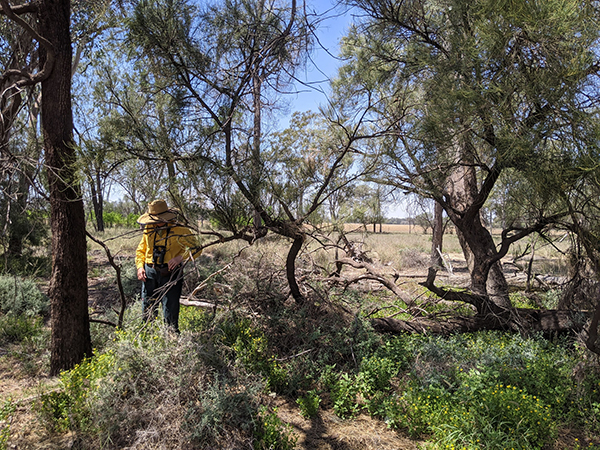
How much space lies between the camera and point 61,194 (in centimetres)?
380

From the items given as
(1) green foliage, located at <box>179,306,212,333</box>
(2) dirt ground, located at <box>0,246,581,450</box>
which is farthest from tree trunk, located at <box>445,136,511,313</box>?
(1) green foliage, located at <box>179,306,212,333</box>

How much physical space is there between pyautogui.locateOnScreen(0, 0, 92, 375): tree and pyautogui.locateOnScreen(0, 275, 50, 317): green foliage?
239 centimetres

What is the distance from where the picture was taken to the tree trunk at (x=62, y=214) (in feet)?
12.3

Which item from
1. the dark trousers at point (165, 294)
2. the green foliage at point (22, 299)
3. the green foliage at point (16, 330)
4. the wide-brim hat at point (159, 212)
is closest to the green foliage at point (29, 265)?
the green foliage at point (22, 299)

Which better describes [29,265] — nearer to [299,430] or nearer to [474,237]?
[299,430]

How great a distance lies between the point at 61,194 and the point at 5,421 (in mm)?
2088

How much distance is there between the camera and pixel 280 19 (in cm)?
371

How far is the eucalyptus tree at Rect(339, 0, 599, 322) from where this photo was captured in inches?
137

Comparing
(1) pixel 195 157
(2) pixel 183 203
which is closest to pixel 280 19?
(1) pixel 195 157

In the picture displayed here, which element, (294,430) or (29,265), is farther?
(29,265)

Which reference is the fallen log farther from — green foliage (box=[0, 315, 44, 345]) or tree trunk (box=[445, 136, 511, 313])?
green foliage (box=[0, 315, 44, 345])

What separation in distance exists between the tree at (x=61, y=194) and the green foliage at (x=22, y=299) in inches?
94.1

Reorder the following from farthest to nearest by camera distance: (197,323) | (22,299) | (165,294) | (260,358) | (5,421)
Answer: (22,299) < (197,323) < (165,294) < (260,358) < (5,421)

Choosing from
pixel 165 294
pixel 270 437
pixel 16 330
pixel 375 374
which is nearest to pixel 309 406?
pixel 270 437
